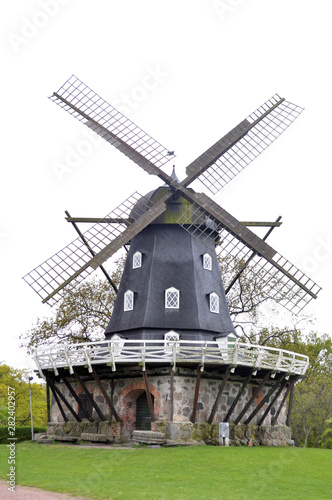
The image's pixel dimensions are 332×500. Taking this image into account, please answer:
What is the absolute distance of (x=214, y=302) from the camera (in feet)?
68.1

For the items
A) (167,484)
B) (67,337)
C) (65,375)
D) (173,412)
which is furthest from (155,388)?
(67,337)

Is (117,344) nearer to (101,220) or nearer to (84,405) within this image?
(84,405)

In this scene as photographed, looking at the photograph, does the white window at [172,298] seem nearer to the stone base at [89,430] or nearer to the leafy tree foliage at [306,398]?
the stone base at [89,430]

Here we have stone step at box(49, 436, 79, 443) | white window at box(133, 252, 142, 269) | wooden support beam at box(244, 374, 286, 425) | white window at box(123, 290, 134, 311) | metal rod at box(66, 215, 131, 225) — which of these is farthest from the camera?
metal rod at box(66, 215, 131, 225)

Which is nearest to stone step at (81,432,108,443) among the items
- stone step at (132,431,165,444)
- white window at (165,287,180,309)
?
stone step at (132,431,165,444)

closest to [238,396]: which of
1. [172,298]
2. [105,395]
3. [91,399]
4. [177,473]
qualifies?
[172,298]

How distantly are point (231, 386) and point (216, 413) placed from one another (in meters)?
1.31

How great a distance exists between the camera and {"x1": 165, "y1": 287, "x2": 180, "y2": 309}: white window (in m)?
20.0

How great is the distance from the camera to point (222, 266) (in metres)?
30.2

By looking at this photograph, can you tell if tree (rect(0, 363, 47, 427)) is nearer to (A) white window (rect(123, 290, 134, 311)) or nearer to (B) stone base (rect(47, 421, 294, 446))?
(B) stone base (rect(47, 421, 294, 446))

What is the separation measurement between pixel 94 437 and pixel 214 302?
6.49m

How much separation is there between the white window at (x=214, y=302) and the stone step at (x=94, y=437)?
19.5 feet

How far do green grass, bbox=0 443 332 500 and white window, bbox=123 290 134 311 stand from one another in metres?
5.54

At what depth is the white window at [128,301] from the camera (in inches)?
808
